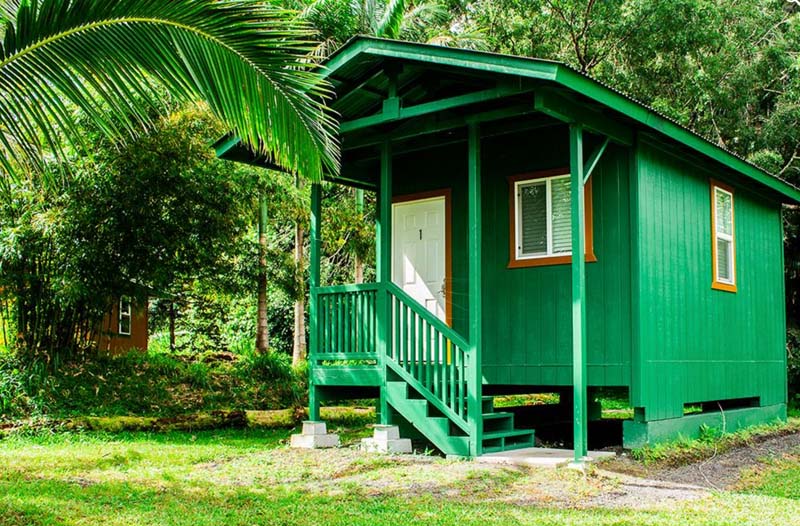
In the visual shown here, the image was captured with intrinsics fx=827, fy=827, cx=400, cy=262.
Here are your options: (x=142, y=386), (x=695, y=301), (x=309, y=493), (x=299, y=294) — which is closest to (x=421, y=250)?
(x=695, y=301)

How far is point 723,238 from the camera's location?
11211mm

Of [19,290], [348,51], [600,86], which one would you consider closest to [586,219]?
Answer: [600,86]

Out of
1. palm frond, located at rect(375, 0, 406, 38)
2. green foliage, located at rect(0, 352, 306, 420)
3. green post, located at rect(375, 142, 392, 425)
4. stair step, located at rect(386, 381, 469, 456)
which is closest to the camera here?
stair step, located at rect(386, 381, 469, 456)

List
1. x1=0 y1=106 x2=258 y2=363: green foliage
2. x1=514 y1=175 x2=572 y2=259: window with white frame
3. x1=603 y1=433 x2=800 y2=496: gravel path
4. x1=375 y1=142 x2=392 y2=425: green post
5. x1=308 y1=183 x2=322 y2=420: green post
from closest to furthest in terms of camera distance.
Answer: x1=603 y1=433 x2=800 y2=496: gravel path
x1=375 y1=142 x2=392 y2=425: green post
x1=514 y1=175 x2=572 y2=259: window with white frame
x1=308 y1=183 x2=322 y2=420: green post
x1=0 y1=106 x2=258 y2=363: green foliage

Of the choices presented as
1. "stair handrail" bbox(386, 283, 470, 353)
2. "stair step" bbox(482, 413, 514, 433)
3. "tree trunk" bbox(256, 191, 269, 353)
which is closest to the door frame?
"stair handrail" bbox(386, 283, 470, 353)

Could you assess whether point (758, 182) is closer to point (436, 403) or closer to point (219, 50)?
point (436, 403)

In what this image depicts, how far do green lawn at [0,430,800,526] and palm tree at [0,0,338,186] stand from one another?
2864 millimetres

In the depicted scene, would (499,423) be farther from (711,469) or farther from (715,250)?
(715,250)

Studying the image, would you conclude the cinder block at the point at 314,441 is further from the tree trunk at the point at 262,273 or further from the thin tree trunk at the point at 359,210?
the thin tree trunk at the point at 359,210

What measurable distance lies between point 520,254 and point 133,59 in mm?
6400

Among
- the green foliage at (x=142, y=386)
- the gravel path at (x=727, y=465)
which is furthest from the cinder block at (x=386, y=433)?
the green foliage at (x=142, y=386)

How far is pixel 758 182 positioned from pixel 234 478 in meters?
Result: 8.29

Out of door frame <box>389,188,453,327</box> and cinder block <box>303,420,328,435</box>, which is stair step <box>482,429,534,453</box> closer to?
door frame <box>389,188,453,327</box>

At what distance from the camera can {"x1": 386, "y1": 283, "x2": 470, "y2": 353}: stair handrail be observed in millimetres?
8664
